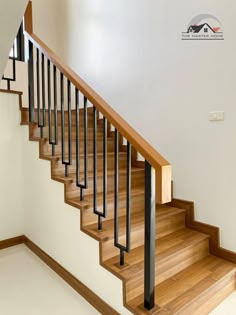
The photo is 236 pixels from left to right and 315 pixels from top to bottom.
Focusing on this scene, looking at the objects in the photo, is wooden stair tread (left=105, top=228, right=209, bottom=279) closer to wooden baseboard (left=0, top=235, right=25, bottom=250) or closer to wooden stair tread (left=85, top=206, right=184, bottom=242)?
wooden stair tread (left=85, top=206, right=184, bottom=242)

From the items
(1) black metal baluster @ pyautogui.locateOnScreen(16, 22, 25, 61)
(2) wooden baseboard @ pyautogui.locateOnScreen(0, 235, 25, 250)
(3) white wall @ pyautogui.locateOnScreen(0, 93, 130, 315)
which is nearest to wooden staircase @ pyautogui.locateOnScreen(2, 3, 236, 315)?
(3) white wall @ pyautogui.locateOnScreen(0, 93, 130, 315)

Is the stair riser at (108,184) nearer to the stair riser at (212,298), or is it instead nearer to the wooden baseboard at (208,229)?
the wooden baseboard at (208,229)

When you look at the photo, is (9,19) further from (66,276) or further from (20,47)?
(20,47)

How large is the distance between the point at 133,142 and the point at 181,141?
1.30 meters

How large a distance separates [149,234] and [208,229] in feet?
3.92

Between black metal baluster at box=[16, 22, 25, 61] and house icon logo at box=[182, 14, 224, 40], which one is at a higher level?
black metal baluster at box=[16, 22, 25, 61]

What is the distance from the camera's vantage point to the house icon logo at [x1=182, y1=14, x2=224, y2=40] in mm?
2364

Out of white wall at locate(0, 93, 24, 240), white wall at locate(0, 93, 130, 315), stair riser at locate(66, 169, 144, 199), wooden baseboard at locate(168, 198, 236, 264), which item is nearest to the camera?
white wall at locate(0, 93, 130, 315)

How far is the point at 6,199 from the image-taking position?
2715mm

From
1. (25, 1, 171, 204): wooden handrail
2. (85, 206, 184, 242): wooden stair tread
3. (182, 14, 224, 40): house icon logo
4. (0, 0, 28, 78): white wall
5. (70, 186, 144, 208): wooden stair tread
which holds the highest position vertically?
(182, 14, 224, 40): house icon logo

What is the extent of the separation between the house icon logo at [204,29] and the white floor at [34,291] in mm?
2528

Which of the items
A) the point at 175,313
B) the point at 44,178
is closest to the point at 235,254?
the point at 175,313

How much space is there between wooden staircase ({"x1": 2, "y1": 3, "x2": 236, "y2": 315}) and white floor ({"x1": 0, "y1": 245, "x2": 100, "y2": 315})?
0.44 metres

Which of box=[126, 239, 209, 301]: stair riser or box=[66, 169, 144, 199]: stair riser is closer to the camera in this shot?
box=[126, 239, 209, 301]: stair riser
